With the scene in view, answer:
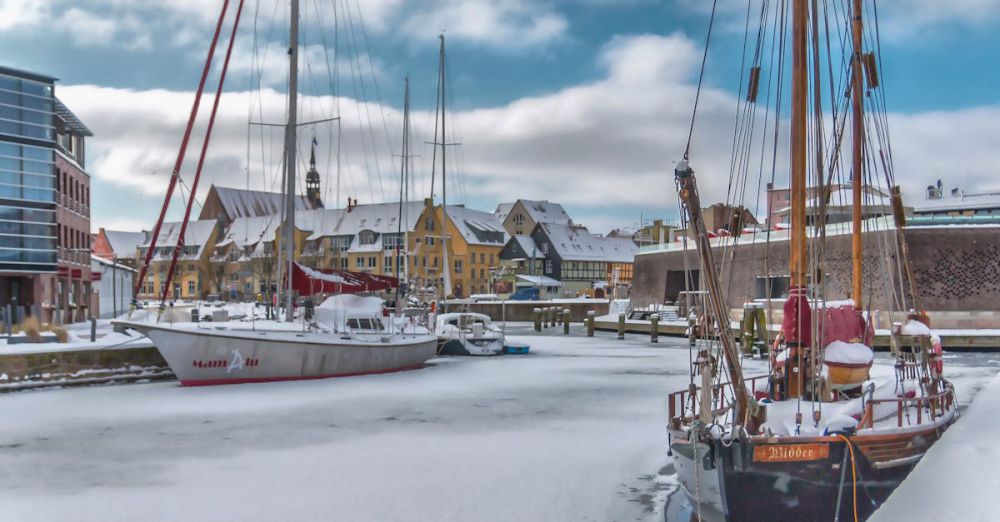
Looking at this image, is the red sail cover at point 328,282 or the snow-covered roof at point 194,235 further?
the snow-covered roof at point 194,235

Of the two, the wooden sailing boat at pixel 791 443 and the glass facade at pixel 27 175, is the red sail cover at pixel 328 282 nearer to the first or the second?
the glass facade at pixel 27 175

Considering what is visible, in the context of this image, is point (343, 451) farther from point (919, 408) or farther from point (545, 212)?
point (545, 212)

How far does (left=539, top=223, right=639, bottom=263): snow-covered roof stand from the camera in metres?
106

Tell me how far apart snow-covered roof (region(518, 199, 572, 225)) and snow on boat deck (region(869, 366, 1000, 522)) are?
102725mm

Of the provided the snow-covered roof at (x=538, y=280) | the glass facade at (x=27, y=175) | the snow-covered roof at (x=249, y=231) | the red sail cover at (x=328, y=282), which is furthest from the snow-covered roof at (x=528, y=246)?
the red sail cover at (x=328, y=282)

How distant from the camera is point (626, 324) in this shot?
189ft

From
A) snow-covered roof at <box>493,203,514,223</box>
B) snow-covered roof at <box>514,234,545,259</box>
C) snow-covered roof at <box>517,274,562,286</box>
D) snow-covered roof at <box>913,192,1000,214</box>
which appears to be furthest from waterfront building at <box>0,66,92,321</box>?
snow-covered roof at <box>493,203,514,223</box>

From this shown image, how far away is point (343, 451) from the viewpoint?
16.0 m

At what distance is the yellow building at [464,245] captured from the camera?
97000mm

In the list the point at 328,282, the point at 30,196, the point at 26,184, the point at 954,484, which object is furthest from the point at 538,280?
the point at 954,484

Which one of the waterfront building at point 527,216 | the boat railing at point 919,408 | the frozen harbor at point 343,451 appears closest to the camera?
the boat railing at point 919,408

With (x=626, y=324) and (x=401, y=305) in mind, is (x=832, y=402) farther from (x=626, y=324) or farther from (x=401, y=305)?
(x=626, y=324)

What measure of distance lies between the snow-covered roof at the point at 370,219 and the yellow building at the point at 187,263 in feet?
45.1

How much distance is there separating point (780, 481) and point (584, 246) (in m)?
99.8
